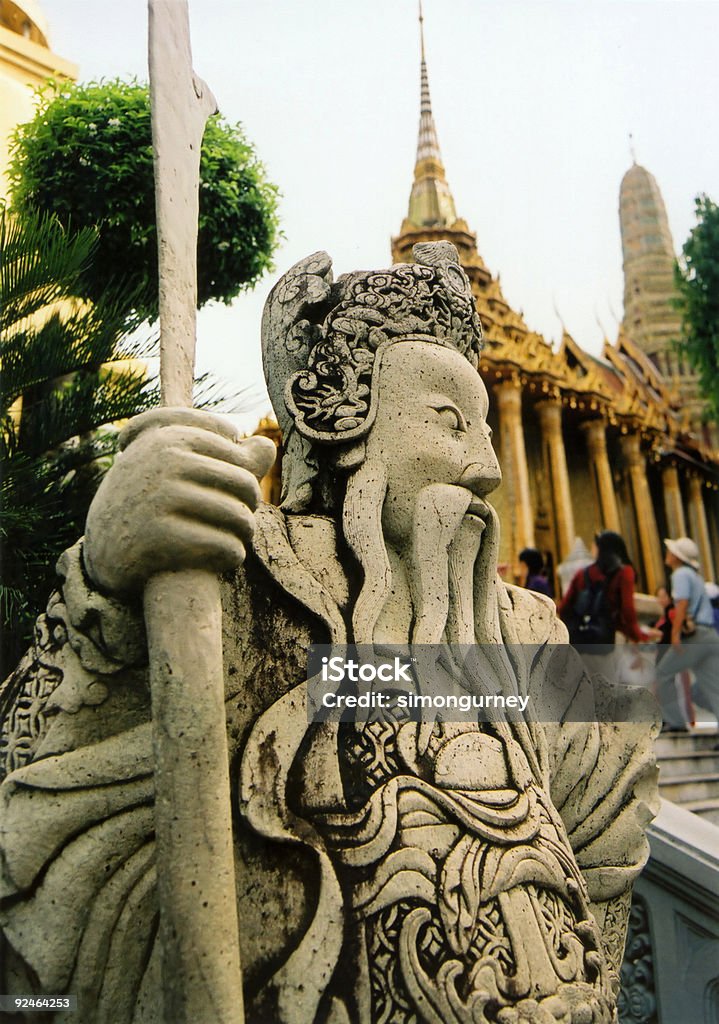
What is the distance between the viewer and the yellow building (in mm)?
5824

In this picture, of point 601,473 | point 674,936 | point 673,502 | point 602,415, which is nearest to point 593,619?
point 674,936

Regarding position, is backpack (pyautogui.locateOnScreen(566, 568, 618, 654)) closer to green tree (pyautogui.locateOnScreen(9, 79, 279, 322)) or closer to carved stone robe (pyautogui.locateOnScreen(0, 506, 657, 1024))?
carved stone robe (pyautogui.locateOnScreen(0, 506, 657, 1024))

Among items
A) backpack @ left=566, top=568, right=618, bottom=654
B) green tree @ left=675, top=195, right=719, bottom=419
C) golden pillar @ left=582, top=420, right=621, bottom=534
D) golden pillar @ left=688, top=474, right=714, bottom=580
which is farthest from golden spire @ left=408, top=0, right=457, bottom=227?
golden pillar @ left=688, top=474, right=714, bottom=580

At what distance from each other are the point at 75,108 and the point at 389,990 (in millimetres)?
5551

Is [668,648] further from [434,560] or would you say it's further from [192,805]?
[192,805]

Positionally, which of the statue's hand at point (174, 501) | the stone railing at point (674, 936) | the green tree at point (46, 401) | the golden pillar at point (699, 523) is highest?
the golden pillar at point (699, 523)

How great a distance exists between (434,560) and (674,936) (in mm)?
1676

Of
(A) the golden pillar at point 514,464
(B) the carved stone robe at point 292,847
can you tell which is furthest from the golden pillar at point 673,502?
(B) the carved stone robe at point 292,847

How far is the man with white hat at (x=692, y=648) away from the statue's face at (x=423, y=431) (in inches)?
119

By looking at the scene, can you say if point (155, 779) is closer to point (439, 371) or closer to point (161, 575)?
point (161, 575)

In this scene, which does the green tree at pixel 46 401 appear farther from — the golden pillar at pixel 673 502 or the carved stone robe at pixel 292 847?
the golden pillar at pixel 673 502

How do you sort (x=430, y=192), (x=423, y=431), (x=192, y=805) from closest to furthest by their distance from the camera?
1. (x=192, y=805)
2. (x=423, y=431)
3. (x=430, y=192)

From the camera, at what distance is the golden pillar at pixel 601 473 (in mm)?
13055

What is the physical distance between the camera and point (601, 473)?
43.1ft
